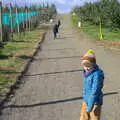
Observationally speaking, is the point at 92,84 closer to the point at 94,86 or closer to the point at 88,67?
the point at 94,86

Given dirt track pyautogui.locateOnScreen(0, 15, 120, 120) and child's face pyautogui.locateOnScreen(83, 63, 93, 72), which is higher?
child's face pyautogui.locateOnScreen(83, 63, 93, 72)

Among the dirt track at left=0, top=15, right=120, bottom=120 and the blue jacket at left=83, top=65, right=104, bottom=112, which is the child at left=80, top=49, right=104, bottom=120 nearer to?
the blue jacket at left=83, top=65, right=104, bottom=112

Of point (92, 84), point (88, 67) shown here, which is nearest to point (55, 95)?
point (92, 84)

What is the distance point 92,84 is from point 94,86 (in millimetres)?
82

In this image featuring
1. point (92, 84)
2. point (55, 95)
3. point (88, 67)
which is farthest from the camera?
point (55, 95)

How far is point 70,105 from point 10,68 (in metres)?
7.46

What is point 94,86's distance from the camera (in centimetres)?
716

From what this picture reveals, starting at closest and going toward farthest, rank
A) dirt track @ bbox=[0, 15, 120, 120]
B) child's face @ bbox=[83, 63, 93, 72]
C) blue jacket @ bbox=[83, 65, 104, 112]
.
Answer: child's face @ bbox=[83, 63, 93, 72] → blue jacket @ bbox=[83, 65, 104, 112] → dirt track @ bbox=[0, 15, 120, 120]

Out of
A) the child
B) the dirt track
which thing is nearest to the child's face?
the child

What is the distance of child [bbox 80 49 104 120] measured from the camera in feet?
23.2

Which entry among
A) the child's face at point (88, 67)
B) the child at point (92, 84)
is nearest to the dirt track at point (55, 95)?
the child at point (92, 84)

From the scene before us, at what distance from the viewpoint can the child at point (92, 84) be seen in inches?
278

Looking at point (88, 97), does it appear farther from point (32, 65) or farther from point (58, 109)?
point (32, 65)

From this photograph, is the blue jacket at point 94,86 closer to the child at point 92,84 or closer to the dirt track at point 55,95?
the child at point 92,84
